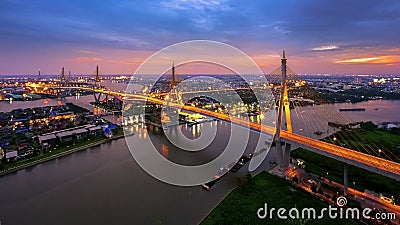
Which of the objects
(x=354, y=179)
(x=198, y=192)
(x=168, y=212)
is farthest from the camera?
(x=354, y=179)

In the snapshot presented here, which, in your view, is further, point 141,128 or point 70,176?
point 141,128

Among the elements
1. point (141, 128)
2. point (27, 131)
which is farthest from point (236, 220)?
point (27, 131)

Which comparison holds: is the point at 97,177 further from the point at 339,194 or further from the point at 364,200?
the point at 364,200

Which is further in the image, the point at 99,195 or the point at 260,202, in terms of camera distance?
the point at 99,195

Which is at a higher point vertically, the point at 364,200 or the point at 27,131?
the point at 27,131

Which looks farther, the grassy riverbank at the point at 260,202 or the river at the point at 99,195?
the river at the point at 99,195

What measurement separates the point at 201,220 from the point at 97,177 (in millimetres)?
2080

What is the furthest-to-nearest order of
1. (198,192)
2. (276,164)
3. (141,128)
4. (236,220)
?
(141,128) → (276,164) → (198,192) → (236,220)

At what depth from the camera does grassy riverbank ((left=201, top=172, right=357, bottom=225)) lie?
2.82 m

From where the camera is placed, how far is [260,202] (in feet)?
10.6

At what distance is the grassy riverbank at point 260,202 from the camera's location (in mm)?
2816

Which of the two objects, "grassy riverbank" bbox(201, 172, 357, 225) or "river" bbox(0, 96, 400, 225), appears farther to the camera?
"river" bbox(0, 96, 400, 225)

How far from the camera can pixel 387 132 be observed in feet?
23.4

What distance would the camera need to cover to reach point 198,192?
3.60 metres
